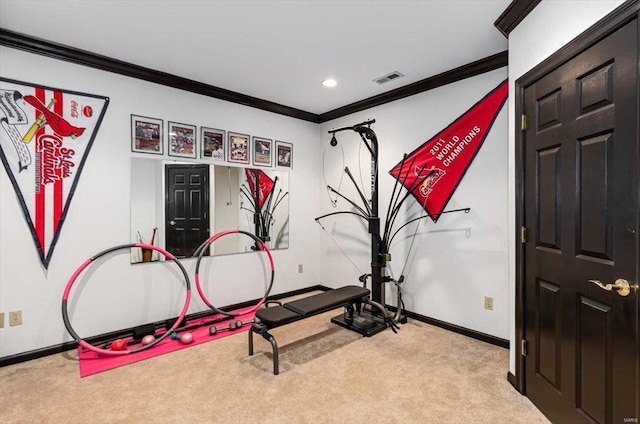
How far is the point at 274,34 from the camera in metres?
2.56

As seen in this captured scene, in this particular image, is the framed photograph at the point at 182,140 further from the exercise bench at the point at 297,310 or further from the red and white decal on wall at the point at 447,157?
the red and white decal on wall at the point at 447,157

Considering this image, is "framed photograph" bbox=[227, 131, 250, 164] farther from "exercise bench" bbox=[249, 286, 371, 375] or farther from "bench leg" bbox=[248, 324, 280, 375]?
"bench leg" bbox=[248, 324, 280, 375]

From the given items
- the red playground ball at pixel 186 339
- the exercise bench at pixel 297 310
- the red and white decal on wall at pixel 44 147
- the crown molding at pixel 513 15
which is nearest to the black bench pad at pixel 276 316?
the exercise bench at pixel 297 310

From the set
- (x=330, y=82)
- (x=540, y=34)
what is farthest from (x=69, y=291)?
(x=540, y=34)

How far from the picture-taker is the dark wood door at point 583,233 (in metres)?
1.38

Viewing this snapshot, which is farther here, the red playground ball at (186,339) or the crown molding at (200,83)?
the red playground ball at (186,339)

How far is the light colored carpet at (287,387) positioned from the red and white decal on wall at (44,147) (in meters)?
1.12

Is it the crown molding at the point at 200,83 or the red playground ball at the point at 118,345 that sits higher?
the crown molding at the point at 200,83

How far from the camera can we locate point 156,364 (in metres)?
2.62

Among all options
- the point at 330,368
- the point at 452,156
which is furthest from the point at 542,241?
the point at 330,368

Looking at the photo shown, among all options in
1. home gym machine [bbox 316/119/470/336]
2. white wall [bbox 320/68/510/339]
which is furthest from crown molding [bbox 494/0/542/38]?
home gym machine [bbox 316/119/470/336]

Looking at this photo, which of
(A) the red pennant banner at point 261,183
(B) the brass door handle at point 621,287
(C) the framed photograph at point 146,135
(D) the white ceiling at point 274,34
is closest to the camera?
(B) the brass door handle at point 621,287

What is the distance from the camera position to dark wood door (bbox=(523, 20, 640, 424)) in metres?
1.38

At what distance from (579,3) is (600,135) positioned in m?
0.71
